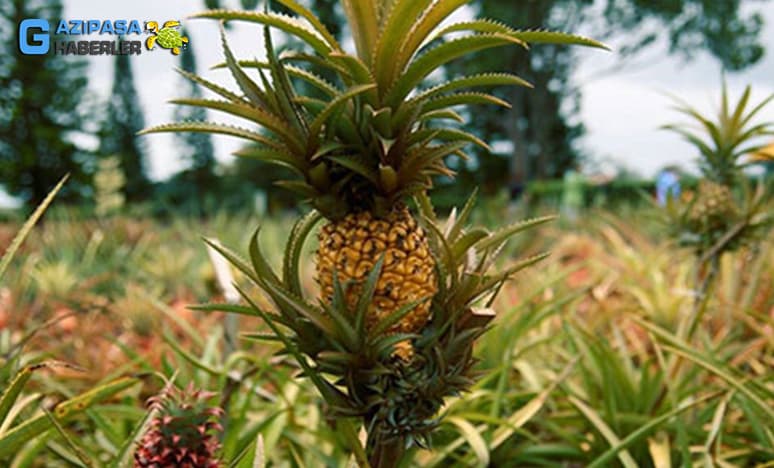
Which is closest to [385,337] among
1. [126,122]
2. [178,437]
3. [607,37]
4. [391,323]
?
[391,323]

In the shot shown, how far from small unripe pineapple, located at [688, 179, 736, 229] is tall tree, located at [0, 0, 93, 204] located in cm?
2234

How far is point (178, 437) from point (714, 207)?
1.87 metres

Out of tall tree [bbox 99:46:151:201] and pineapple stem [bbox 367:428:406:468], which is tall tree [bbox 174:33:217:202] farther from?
pineapple stem [bbox 367:428:406:468]

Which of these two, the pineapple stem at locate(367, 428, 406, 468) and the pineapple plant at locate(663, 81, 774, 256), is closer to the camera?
the pineapple stem at locate(367, 428, 406, 468)

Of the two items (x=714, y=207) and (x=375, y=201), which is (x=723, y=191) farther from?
(x=375, y=201)

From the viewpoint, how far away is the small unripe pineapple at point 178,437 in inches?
32.7

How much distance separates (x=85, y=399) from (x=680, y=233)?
6.10 ft

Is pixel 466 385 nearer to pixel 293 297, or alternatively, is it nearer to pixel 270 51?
pixel 293 297

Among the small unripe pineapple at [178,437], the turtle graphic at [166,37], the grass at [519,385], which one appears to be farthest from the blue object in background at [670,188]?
the small unripe pineapple at [178,437]

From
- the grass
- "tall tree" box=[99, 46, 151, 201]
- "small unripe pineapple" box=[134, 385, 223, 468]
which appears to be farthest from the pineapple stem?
"tall tree" box=[99, 46, 151, 201]

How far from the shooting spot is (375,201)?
3.25 ft

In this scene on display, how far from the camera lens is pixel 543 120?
22703 mm

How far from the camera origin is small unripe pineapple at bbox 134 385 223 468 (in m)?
0.83

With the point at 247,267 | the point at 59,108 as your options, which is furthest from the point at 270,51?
the point at 59,108
